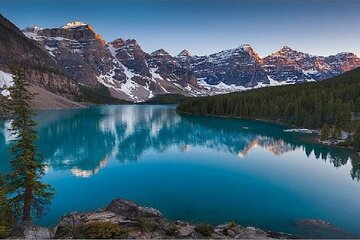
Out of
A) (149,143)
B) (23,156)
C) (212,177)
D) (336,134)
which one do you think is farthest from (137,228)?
(336,134)

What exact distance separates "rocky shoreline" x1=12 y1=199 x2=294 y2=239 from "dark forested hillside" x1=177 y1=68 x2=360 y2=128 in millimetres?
92034

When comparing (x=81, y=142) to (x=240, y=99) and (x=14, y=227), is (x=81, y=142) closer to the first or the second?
(x=14, y=227)

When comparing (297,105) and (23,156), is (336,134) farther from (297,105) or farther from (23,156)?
(23,156)

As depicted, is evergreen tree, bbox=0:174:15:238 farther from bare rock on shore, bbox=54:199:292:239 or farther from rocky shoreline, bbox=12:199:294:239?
bare rock on shore, bbox=54:199:292:239

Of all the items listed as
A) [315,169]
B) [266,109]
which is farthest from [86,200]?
[266,109]

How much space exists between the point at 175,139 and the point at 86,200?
59786mm

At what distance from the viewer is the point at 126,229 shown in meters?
22.8

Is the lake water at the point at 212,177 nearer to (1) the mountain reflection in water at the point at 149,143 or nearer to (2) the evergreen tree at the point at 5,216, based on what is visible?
(1) the mountain reflection in water at the point at 149,143

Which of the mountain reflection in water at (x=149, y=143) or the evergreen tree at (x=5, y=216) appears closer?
the evergreen tree at (x=5, y=216)

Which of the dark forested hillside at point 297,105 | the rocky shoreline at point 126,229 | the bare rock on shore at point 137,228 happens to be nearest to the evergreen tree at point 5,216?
the rocky shoreline at point 126,229

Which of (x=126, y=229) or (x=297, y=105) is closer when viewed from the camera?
(x=126, y=229)

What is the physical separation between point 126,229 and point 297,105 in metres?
125

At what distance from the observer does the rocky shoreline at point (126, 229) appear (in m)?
21.2

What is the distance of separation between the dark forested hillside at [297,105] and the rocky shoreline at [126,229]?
9203 centimetres
